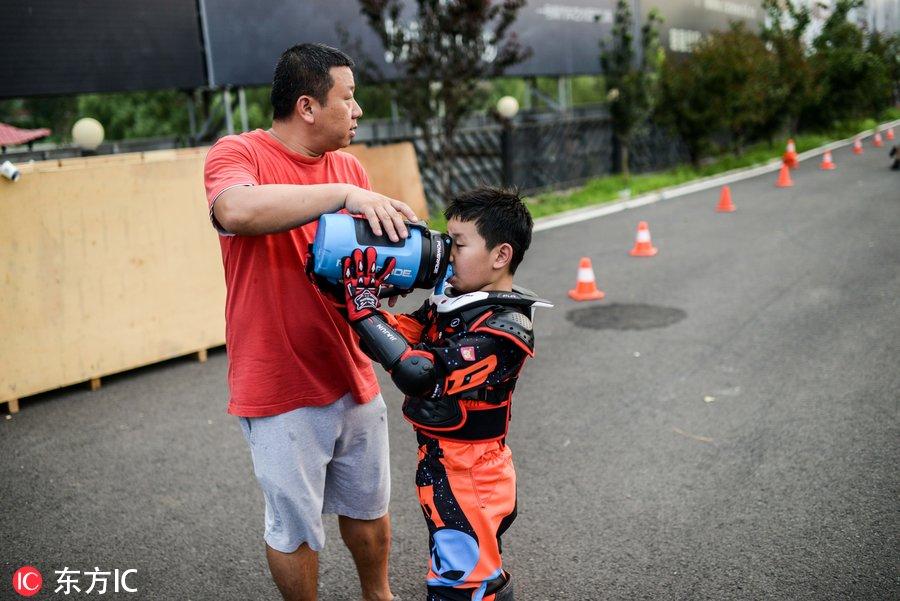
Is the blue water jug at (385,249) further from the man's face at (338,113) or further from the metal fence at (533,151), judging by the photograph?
the metal fence at (533,151)

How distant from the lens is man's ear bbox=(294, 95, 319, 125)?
241 cm

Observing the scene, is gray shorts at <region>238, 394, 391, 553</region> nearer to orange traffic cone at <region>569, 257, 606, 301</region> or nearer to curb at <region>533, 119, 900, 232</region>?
orange traffic cone at <region>569, 257, 606, 301</region>

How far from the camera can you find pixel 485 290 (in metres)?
2.43

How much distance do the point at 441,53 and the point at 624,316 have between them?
7776 mm

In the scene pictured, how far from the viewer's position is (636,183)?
1838 centimetres

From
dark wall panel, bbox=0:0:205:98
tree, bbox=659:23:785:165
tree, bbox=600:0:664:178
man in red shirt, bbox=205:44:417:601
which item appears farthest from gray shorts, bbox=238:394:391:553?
tree, bbox=659:23:785:165

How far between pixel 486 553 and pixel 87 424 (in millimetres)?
3850

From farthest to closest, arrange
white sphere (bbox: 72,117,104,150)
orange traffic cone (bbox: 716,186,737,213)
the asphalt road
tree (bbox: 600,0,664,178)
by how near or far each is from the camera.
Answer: tree (bbox: 600,0,664,178) → orange traffic cone (bbox: 716,186,737,213) → white sphere (bbox: 72,117,104,150) → the asphalt road

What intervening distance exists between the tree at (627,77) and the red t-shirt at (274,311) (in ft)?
58.8

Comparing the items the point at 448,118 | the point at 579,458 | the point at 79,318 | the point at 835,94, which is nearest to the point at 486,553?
the point at 579,458

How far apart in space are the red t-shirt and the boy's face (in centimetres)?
45

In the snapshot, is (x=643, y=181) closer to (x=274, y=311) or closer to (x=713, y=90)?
(x=713, y=90)

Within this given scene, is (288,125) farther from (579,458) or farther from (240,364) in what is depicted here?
(579,458)

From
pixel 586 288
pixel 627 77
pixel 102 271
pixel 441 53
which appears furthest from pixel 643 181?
pixel 102 271
